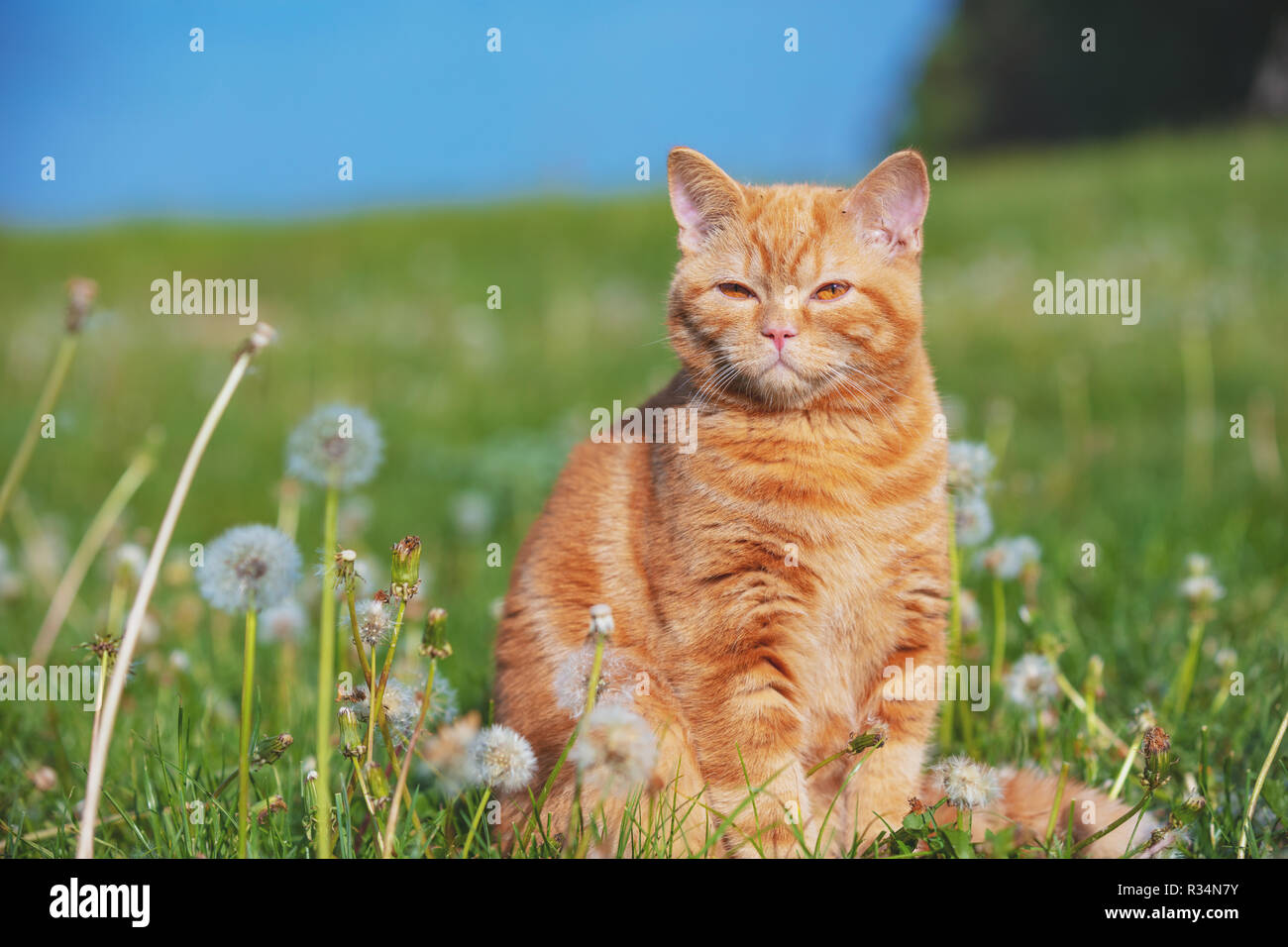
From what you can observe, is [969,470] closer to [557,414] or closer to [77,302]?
[77,302]

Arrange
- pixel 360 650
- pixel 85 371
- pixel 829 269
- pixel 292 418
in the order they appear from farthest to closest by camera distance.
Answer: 1. pixel 85 371
2. pixel 292 418
3. pixel 829 269
4. pixel 360 650

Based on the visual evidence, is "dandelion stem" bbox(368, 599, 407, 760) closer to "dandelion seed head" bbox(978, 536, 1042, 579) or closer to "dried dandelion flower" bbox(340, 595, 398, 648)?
"dried dandelion flower" bbox(340, 595, 398, 648)

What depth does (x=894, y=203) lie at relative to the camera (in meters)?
2.29

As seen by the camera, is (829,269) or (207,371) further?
(207,371)

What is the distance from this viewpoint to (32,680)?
2.97m

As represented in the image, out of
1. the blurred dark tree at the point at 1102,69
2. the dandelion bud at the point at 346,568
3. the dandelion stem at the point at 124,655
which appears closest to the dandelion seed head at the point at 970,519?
the dandelion bud at the point at 346,568

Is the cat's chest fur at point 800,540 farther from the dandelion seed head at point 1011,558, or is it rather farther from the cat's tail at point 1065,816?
the dandelion seed head at point 1011,558

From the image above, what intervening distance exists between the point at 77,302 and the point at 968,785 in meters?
1.82
